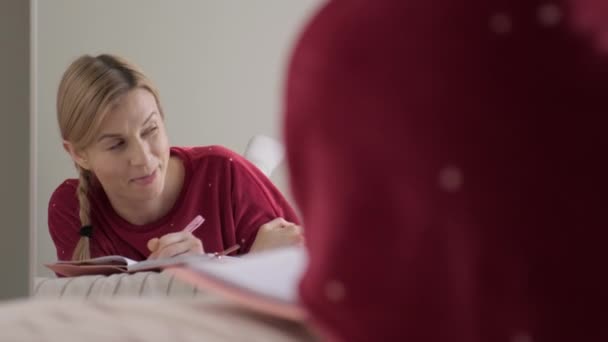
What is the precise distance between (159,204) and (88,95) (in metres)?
0.32

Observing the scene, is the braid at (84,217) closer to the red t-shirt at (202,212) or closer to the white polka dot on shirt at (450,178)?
the red t-shirt at (202,212)

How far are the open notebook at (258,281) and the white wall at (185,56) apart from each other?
231 centimetres

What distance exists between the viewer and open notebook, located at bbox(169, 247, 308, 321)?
504mm

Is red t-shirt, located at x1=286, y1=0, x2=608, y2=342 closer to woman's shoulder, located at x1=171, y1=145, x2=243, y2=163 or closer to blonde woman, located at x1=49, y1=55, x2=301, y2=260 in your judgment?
blonde woman, located at x1=49, y1=55, x2=301, y2=260

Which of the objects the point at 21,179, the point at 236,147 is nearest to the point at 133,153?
the point at 21,179

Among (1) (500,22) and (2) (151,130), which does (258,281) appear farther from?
(2) (151,130)

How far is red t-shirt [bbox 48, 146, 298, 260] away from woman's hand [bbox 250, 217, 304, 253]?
10cm

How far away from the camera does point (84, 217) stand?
1.99m

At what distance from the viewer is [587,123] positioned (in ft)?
1.33

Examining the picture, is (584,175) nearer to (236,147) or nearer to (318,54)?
(318,54)

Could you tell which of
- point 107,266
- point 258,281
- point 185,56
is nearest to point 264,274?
point 258,281

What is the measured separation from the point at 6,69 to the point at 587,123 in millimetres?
678

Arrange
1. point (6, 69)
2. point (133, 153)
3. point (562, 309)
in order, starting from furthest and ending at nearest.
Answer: point (133, 153) → point (6, 69) → point (562, 309)

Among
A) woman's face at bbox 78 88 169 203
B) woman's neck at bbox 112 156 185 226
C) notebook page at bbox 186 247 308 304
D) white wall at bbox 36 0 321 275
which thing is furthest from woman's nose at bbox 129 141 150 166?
notebook page at bbox 186 247 308 304
